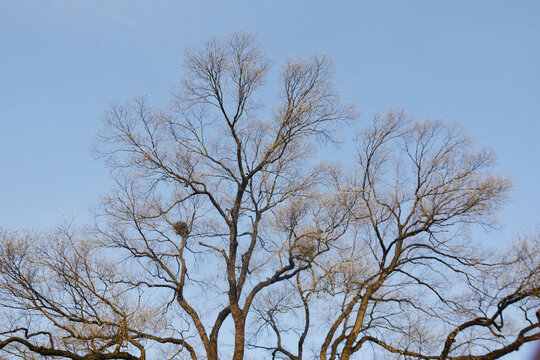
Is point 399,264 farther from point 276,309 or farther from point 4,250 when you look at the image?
point 4,250

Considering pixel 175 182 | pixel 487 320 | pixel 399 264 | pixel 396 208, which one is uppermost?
pixel 175 182

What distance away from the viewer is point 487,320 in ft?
41.6

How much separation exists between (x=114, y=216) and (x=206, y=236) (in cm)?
270

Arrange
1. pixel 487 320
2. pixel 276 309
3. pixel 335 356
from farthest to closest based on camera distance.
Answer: pixel 276 309, pixel 335 356, pixel 487 320

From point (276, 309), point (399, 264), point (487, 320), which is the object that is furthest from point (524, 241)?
point (276, 309)

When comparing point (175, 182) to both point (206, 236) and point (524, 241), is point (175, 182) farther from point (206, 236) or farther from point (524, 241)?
point (524, 241)

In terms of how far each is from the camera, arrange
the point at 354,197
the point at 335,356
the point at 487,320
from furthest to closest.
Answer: the point at 354,197 < the point at 335,356 < the point at 487,320

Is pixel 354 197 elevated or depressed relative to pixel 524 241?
elevated

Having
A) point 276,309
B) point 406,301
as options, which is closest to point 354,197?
point 406,301

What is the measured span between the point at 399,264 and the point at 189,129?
6.87 meters

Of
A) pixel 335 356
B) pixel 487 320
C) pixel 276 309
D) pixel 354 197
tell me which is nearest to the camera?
pixel 487 320

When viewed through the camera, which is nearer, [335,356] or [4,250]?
[4,250]

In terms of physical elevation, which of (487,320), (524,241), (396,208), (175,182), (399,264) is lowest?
(487,320)

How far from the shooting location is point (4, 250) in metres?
13.3
